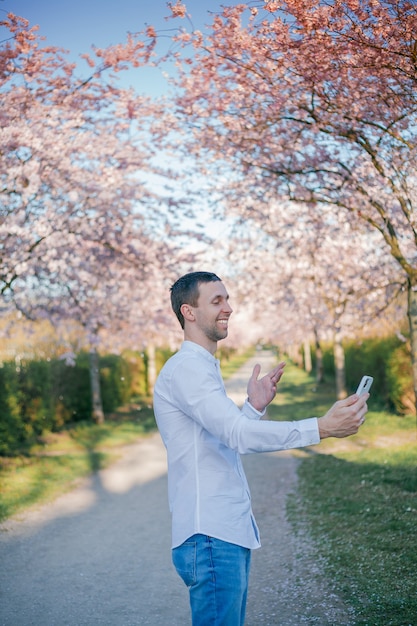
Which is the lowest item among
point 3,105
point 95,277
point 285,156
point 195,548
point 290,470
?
point 290,470

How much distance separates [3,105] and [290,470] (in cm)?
691

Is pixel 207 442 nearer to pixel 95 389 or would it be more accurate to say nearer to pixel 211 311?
pixel 211 311

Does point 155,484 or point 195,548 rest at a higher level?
point 195,548

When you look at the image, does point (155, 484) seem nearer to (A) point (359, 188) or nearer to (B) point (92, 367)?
(A) point (359, 188)

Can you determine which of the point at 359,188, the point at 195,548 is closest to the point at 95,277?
the point at 359,188

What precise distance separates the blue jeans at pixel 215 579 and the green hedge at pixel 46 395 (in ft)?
31.7

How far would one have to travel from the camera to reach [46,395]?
15.2m

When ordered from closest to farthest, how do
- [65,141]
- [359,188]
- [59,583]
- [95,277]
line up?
1. [59,583]
2. [359,188]
3. [65,141]
4. [95,277]

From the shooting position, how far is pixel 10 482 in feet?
33.1

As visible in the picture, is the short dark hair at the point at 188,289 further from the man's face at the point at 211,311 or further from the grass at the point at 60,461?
the grass at the point at 60,461

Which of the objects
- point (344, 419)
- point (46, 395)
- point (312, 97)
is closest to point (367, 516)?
point (312, 97)

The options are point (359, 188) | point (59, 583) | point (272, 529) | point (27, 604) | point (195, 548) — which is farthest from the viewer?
point (359, 188)

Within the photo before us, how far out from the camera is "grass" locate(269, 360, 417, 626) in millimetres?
4680

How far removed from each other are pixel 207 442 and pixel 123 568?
393 cm
